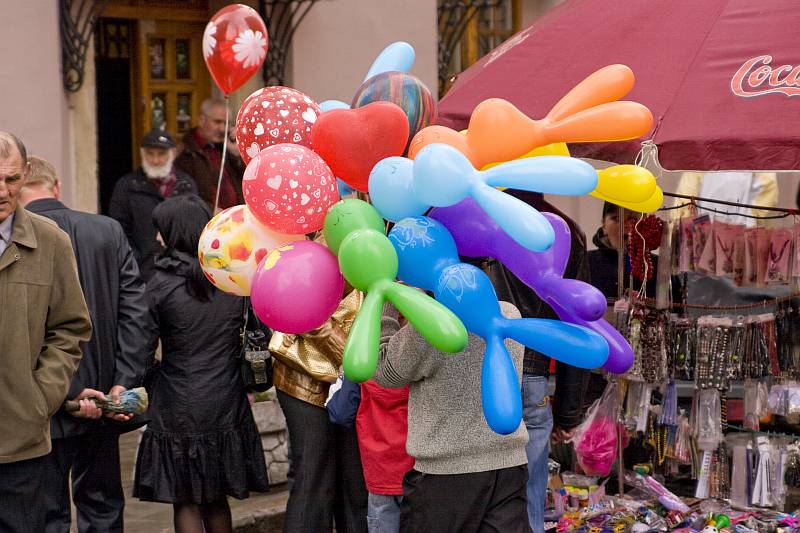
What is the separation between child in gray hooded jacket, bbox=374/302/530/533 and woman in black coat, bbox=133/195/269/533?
58.8 inches

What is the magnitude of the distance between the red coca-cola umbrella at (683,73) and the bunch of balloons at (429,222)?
0.84 m

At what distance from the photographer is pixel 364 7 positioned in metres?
9.48

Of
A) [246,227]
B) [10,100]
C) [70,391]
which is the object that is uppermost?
[10,100]

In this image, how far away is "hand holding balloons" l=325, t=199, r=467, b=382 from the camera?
321 cm

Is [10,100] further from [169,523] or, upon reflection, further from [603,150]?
[603,150]

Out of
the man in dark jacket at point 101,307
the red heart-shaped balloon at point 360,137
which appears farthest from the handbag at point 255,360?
the red heart-shaped balloon at point 360,137

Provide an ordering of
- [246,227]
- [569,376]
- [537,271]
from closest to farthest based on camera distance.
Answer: [537,271], [246,227], [569,376]

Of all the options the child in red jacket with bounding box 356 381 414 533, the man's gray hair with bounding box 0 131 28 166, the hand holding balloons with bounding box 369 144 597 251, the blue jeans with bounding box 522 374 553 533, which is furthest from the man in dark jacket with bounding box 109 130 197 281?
the hand holding balloons with bounding box 369 144 597 251

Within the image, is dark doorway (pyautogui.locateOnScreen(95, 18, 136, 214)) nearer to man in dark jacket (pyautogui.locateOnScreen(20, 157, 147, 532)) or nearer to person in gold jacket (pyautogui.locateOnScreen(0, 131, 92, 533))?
man in dark jacket (pyautogui.locateOnScreen(20, 157, 147, 532))

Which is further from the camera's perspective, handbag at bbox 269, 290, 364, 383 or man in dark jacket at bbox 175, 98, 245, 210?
man in dark jacket at bbox 175, 98, 245, 210

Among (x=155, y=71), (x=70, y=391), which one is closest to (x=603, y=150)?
(x=70, y=391)

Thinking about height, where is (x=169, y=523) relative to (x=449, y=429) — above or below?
below

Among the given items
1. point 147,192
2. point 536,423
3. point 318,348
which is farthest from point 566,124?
point 147,192

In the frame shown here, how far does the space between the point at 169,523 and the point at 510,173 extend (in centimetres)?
377
